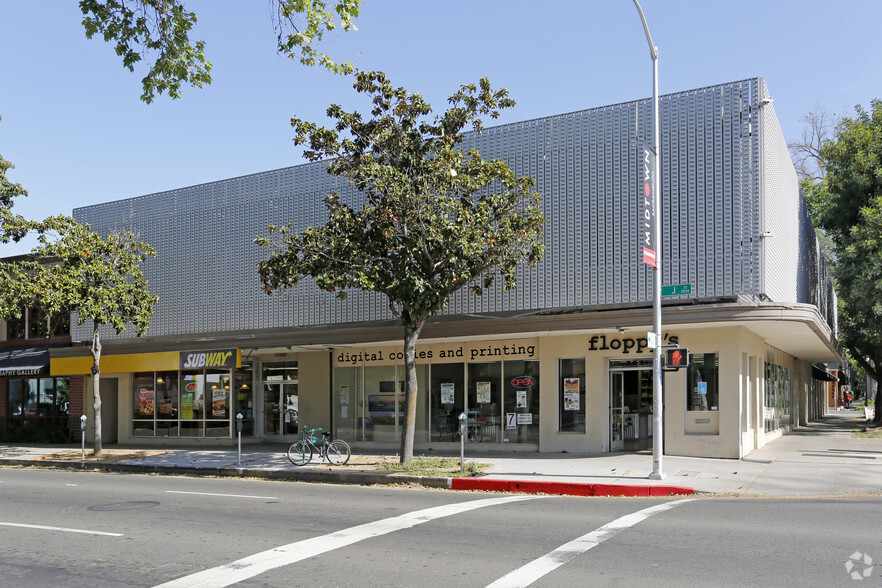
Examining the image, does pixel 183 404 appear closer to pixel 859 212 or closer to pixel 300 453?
pixel 300 453

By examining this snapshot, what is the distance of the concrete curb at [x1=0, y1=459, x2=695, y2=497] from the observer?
14.2 metres

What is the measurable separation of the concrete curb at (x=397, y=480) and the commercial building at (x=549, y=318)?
4.55 m

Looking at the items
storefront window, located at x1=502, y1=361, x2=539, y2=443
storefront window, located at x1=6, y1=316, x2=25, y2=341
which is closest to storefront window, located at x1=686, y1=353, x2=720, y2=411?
storefront window, located at x1=502, y1=361, x2=539, y2=443

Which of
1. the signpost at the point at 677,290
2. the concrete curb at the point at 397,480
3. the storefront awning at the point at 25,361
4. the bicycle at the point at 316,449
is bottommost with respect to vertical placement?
the concrete curb at the point at 397,480

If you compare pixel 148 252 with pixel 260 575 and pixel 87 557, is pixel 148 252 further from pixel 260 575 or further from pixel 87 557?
pixel 260 575

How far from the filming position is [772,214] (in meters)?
18.9

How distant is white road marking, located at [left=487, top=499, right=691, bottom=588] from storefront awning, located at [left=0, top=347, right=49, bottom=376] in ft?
79.3

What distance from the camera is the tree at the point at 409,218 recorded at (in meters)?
16.4

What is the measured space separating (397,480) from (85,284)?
1125 cm

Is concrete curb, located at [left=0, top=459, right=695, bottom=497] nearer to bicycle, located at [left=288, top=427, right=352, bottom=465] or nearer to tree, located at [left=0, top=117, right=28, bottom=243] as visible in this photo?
bicycle, located at [left=288, top=427, right=352, bottom=465]

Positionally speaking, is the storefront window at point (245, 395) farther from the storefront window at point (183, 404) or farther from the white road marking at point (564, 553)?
the white road marking at point (564, 553)

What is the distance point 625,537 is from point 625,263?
416 inches

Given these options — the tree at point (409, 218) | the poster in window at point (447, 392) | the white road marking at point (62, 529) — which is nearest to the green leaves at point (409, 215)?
the tree at point (409, 218)

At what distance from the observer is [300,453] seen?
61.4 feet
